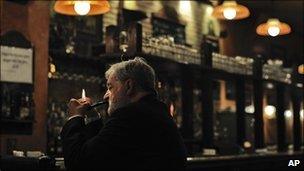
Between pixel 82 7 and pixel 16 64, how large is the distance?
4.83 feet

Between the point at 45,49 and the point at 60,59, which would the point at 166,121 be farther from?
the point at 60,59

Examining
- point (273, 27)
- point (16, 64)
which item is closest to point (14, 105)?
point (16, 64)

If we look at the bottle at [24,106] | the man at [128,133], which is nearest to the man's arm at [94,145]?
the man at [128,133]

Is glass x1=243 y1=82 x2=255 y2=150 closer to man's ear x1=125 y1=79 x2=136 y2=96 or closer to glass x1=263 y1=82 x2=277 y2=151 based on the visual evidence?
glass x1=263 y1=82 x2=277 y2=151

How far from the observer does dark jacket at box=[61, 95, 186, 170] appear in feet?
7.32

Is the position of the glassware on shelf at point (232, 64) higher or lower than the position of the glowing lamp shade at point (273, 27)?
lower

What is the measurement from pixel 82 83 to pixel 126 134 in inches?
258

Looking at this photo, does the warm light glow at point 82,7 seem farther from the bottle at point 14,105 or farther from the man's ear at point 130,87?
the man's ear at point 130,87

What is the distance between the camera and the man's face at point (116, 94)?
242 cm

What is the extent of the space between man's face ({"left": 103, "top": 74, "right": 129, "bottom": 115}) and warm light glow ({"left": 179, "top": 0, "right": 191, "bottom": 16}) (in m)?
9.33

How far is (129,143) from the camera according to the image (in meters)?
2.26


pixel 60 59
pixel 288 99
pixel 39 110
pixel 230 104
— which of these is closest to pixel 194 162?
pixel 39 110

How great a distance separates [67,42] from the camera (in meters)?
8.50

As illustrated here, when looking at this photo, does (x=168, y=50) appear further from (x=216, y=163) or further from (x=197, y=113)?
(x=197, y=113)
